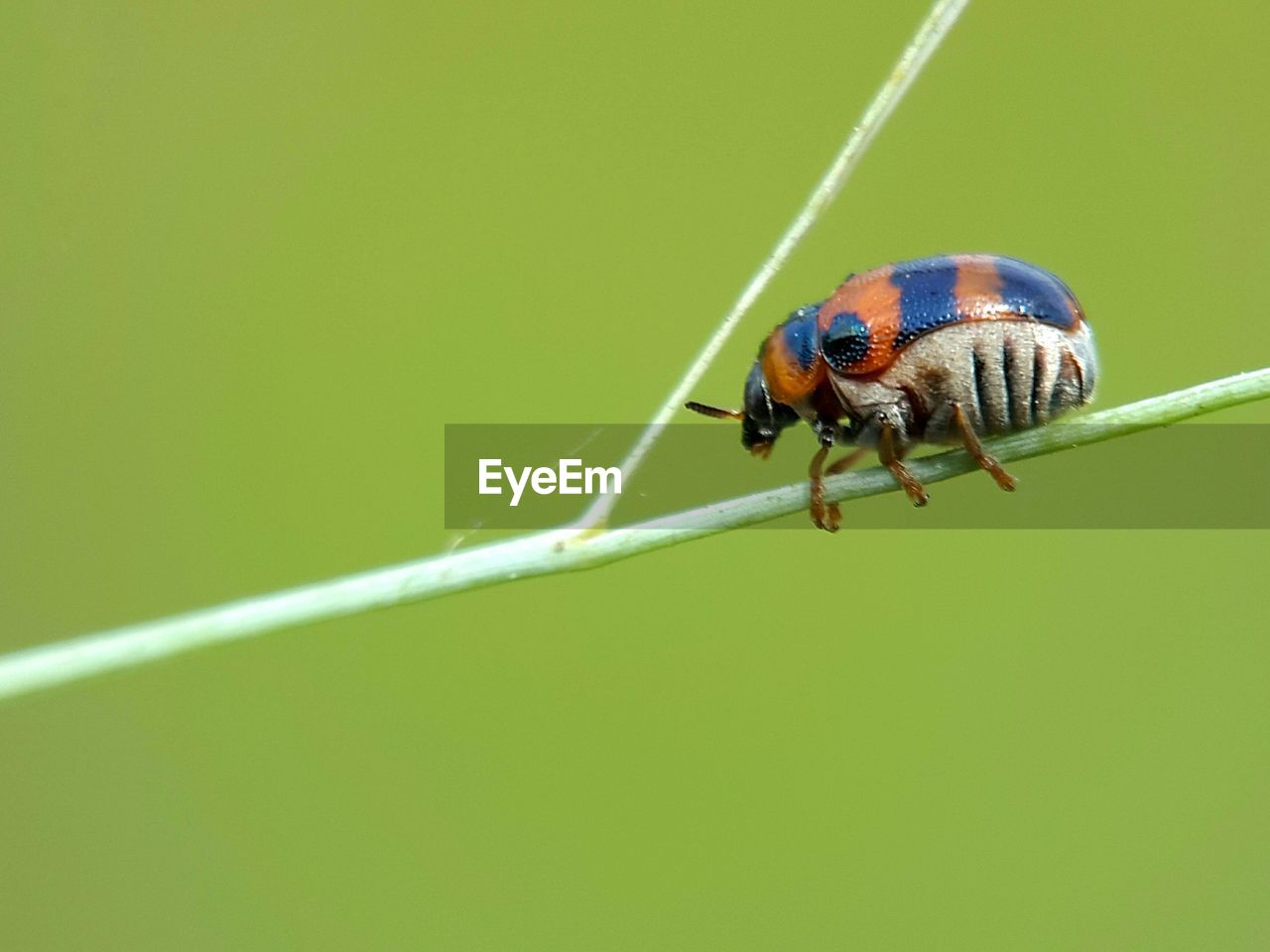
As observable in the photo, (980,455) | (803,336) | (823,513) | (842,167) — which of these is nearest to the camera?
(842,167)

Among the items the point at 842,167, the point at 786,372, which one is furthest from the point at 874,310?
the point at 842,167

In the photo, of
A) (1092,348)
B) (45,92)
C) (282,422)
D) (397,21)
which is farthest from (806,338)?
(45,92)

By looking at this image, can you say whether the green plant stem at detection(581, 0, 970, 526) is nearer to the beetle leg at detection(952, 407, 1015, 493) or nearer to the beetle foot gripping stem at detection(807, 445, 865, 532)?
the beetle foot gripping stem at detection(807, 445, 865, 532)

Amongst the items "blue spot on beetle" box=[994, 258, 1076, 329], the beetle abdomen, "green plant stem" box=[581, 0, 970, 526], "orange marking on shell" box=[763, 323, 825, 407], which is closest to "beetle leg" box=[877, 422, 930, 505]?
the beetle abdomen

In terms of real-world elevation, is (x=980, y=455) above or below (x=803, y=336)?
below

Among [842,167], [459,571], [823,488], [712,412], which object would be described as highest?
[842,167]

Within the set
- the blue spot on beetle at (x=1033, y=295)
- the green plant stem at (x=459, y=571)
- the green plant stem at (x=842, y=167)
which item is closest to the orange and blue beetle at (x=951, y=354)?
the blue spot on beetle at (x=1033, y=295)

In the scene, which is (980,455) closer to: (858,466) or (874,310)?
(874,310)

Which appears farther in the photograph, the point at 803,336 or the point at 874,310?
the point at 803,336
